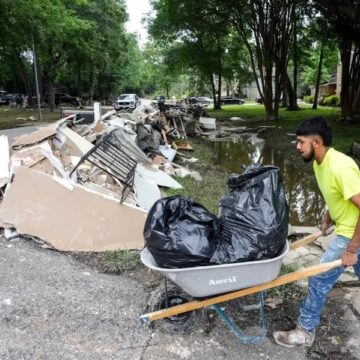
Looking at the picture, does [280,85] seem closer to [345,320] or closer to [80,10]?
[80,10]

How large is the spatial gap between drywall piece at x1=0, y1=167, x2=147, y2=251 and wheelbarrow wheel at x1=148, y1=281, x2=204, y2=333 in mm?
1319

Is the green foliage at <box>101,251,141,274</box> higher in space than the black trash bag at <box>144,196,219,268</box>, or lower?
lower

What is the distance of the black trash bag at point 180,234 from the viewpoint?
280 cm

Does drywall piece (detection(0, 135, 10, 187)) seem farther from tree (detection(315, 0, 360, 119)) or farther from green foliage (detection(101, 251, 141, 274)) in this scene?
tree (detection(315, 0, 360, 119))

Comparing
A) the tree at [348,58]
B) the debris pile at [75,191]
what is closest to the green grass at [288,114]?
the tree at [348,58]

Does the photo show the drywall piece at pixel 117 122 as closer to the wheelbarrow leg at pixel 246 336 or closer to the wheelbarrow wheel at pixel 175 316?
the wheelbarrow wheel at pixel 175 316

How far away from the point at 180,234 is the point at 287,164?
1007cm

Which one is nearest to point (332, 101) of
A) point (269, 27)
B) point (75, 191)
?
point (269, 27)

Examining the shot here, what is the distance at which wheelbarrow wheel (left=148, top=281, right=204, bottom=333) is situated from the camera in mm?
3281

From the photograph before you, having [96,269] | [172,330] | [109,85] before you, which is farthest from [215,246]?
[109,85]

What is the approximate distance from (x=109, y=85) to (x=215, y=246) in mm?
52895

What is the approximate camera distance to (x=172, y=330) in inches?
129

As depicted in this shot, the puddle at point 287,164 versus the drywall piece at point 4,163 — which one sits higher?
the drywall piece at point 4,163

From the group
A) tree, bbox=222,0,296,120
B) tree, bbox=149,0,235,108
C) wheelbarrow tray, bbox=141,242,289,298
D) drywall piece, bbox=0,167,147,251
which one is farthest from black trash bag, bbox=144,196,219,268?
tree, bbox=149,0,235,108
